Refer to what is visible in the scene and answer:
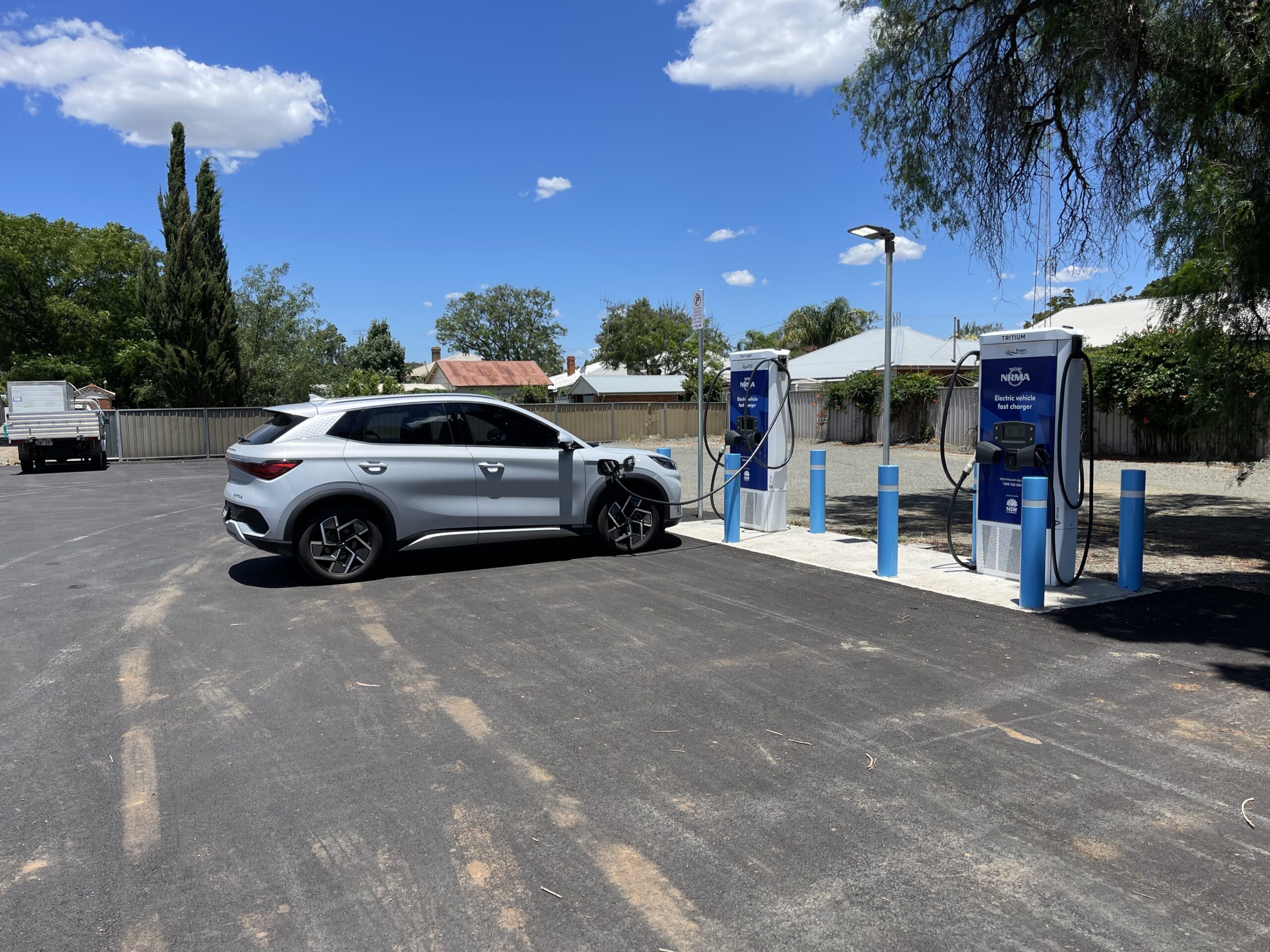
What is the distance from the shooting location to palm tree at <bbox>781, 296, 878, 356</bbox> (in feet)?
164

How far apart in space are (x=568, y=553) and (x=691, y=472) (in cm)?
1091

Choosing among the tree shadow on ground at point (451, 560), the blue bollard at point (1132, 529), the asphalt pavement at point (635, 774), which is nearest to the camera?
the asphalt pavement at point (635, 774)

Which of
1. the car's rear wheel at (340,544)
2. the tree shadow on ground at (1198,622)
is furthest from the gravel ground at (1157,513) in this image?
the car's rear wheel at (340,544)

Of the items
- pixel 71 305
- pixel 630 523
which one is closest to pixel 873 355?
pixel 630 523

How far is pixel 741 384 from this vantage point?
1079 cm

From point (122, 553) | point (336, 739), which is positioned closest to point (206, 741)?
point (336, 739)

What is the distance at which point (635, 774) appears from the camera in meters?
4.05

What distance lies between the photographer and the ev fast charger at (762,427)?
1045 cm

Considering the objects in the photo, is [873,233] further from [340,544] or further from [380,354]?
[380,354]

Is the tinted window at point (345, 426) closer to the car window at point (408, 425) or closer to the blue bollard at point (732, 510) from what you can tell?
the car window at point (408, 425)

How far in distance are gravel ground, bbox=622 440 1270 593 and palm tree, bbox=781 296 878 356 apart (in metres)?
28.3

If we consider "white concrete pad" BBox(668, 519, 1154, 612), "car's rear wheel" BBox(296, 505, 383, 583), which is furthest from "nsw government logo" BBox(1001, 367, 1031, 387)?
"car's rear wheel" BBox(296, 505, 383, 583)

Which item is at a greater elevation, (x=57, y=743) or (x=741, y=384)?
(x=741, y=384)

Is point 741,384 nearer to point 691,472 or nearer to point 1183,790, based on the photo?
point 1183,790
